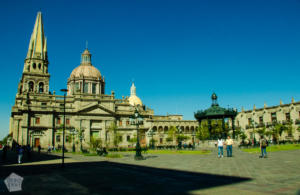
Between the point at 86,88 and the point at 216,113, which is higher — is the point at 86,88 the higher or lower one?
the higher one

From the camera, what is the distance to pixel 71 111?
5853cm

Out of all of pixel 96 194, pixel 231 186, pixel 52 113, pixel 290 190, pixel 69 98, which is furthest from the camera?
pixel 69 98

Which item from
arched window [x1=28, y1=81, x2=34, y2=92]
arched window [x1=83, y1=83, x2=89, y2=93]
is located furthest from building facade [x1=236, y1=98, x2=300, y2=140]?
arched window [x1=28, y1=81, x2=34, y2=92]

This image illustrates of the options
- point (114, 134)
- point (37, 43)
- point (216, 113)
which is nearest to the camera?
point (216, 113)

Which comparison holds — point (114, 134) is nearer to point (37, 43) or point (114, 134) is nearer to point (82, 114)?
point (82, 114)

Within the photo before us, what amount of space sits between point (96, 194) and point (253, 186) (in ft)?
17.6

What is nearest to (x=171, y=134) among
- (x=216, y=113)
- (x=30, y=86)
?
(x=216, y=113)

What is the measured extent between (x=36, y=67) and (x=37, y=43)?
6.80m

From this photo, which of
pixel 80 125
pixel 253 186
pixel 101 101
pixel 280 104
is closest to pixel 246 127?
pixel 280 104

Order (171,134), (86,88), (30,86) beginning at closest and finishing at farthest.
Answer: (30,86), (171,134), (86,88)

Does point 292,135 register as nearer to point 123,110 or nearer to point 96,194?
point 123,110

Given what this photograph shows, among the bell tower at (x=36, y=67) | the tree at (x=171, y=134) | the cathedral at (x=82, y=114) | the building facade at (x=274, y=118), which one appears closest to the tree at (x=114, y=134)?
the cathedral at (x=82, y=114)

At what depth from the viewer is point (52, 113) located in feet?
185

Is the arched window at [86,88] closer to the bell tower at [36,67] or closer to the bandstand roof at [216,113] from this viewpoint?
the bell tower at [36,67]
